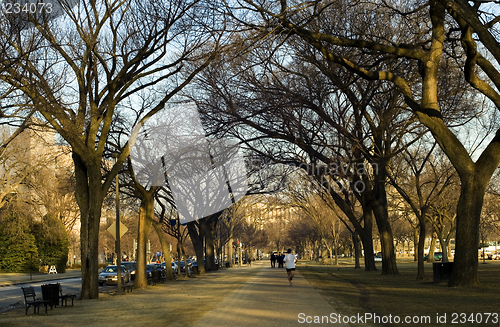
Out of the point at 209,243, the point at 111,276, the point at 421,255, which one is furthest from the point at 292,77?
the point at 209,243

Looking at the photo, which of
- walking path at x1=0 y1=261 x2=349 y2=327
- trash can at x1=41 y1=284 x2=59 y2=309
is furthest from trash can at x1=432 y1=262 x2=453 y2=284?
trash can at x1=41 y1=284 x2=59 y2=309

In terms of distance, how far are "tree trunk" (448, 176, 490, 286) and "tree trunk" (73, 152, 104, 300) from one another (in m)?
13.7

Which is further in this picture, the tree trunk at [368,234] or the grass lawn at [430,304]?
the tree trunk at [368,234]

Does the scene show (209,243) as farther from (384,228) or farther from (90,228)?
(90,228)

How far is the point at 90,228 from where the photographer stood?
22.8 meters

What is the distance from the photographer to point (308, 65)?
26.5 m

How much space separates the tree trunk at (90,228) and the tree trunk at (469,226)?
13.7 meters

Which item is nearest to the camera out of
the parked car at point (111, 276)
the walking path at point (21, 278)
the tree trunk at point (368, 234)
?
the tree trunk at point (368, 234)

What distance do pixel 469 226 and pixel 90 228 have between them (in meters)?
14.3

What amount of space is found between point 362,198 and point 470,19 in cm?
1988

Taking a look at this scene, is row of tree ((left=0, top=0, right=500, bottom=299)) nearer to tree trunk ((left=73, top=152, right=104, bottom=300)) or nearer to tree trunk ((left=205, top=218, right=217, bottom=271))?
tree trunk ((left=73, top=152, right=104, bottom=300))

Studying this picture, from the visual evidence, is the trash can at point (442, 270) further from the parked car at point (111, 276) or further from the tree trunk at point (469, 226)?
the parked car at point (111, 276)

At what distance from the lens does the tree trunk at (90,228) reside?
22.6m

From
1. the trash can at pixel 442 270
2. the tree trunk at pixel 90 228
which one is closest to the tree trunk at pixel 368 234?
the trash can at pixel 442 270
